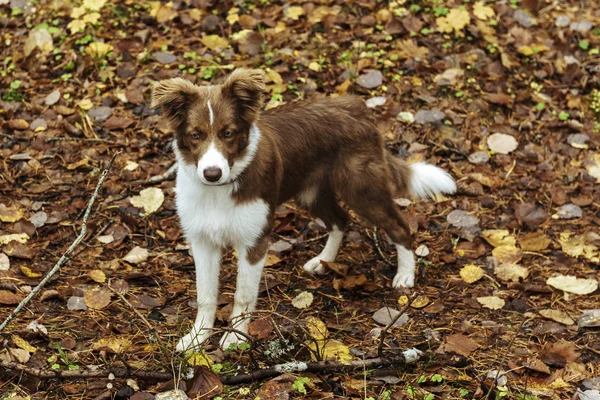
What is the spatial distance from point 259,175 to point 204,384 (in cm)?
125

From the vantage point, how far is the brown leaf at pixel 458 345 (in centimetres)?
427

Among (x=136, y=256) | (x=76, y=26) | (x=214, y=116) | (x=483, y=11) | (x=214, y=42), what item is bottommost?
(x=136, y=256)

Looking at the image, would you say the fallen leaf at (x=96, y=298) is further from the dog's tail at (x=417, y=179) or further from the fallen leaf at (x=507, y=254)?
the fallen leaf at (x=507, y=254)

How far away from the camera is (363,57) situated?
23.3 ft

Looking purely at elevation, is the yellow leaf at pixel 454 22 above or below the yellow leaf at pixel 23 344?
above

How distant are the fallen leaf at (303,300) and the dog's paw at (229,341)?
1.80 ft

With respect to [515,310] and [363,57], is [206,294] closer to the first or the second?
[515,310]

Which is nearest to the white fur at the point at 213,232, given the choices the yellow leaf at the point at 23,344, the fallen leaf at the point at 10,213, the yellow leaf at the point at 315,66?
the yellow leaf at the point at 23,344

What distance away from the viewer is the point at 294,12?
7.47m

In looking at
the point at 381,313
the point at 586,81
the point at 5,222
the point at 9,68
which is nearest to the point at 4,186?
the point at 5,222

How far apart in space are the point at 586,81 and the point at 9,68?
207 inches

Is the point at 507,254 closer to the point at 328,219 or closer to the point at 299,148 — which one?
the point at 328,219

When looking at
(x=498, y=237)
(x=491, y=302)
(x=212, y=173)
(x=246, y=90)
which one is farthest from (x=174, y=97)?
(x=498, y=237)

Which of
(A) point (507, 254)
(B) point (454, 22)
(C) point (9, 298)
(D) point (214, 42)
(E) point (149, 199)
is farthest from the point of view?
(B) point (454, 22)
